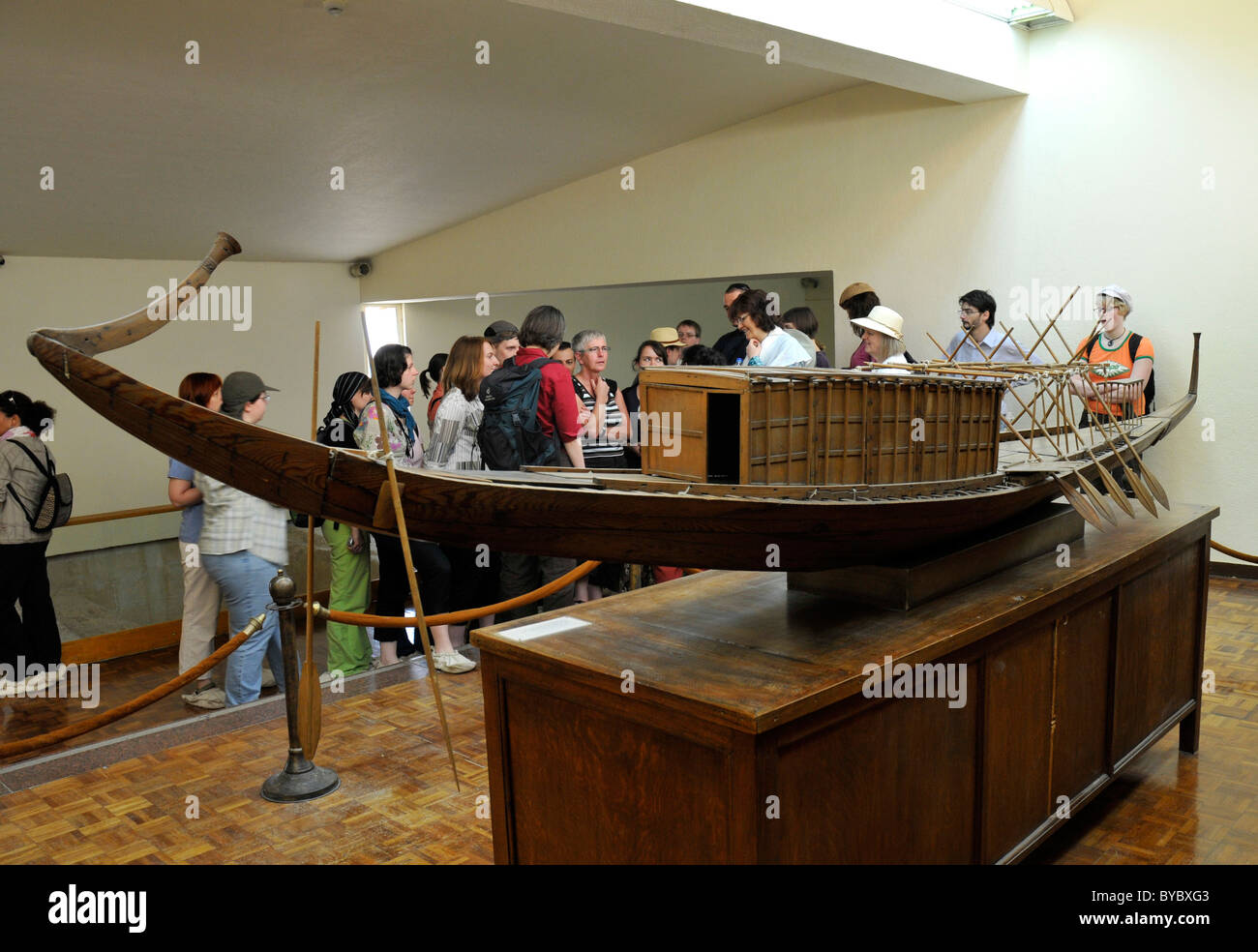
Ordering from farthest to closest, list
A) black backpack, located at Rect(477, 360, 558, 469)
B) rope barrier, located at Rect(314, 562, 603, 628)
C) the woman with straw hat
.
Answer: black backpack, located at Rect(477, 360, 558, 469) → the woman with straw hat → rope barrier, located at Rect(314, 562, 603, 628)

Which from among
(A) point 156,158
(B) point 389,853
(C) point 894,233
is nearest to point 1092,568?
(B) point 389,853

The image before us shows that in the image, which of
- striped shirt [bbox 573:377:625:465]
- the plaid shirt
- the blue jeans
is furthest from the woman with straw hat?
the blue jeans

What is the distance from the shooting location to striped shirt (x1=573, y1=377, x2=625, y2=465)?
672cm

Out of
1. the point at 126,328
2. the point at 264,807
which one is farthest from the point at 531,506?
the point at 264,807

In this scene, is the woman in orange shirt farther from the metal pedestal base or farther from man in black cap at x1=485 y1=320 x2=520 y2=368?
the metal pedestal base

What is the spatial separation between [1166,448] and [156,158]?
859 centimetres

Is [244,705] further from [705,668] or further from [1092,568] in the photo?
[1092,568]

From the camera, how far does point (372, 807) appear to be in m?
4.11

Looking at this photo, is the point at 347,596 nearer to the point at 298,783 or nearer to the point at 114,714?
the point at 298,783

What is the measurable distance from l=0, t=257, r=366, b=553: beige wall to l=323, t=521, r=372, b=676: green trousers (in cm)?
468

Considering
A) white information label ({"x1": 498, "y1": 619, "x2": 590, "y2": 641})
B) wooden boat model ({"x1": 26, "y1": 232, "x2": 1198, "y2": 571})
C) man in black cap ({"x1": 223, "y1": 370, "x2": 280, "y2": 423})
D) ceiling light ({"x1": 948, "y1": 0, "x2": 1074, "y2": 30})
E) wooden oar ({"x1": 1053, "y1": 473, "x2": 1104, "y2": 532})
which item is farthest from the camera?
ceiling light ({"x1": 948, "y1": 0, "x2": 1074, "y2": 30})

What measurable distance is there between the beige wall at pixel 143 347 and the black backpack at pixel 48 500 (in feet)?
10.7

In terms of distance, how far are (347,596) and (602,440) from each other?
2005 millimetres

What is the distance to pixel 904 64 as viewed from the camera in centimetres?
725
